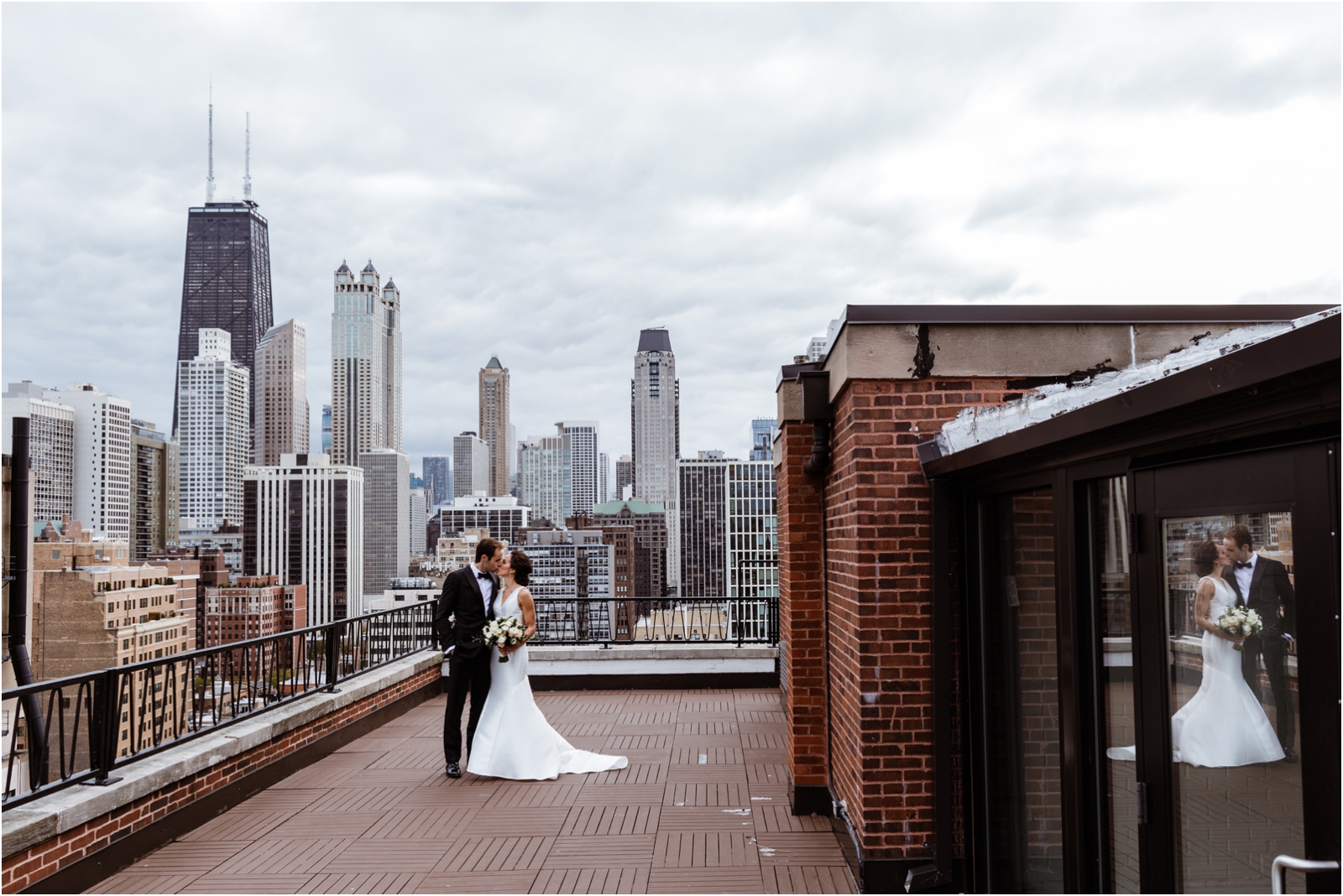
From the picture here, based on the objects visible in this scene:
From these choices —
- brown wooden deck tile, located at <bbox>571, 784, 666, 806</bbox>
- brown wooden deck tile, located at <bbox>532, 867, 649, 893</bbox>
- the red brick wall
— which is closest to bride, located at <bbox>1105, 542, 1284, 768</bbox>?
the red brick wall

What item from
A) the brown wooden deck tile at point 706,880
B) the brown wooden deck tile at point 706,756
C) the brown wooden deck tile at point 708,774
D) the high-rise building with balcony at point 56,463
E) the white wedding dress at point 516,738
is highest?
the high-rise building with balcony at point 56,463

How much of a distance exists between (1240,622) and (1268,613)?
0.37ft

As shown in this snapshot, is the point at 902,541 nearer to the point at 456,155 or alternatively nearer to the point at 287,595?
the point at 456,155

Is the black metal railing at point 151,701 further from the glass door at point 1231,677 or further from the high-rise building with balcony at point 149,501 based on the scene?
the high-rise building with balcony at point 149,501

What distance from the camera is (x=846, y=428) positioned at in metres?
4.41

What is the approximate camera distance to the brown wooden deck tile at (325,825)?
525 cm

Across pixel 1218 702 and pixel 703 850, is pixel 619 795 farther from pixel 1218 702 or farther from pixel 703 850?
pixel 1218 702

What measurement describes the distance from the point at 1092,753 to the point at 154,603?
2664 cm

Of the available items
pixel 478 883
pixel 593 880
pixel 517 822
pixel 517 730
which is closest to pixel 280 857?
pixel 478 883

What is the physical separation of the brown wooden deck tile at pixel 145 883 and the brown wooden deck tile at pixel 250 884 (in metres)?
0.07

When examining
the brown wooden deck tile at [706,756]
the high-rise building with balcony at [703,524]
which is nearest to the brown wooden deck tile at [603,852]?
the brown wooden deck tile at [706,756]

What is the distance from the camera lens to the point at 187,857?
487 cm

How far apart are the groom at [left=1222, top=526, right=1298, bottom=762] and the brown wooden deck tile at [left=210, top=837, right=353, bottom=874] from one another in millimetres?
4591

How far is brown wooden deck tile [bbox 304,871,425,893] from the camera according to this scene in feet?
14.4
